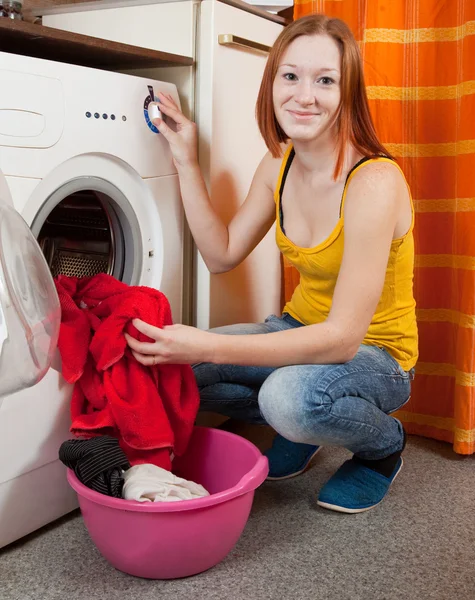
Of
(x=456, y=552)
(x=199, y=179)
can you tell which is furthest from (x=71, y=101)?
(x=456, y=552)

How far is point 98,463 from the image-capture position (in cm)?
119

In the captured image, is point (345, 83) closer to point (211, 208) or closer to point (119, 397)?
point (211, 208)

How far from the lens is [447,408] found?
1.90 meters

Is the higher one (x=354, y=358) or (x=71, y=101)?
(x=71, y=101)

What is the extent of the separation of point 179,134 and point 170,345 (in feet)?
1.69

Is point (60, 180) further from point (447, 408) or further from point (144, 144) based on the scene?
point (447, 408)

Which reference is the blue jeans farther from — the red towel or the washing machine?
the washing machine

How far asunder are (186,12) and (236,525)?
A: 3.55 feet

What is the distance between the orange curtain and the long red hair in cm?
39

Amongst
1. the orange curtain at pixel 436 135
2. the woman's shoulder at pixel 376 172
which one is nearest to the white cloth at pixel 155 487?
the woman's shoulder at pixel 376 172

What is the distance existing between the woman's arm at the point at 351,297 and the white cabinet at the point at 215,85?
403 mm

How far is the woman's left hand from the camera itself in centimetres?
Result: 127

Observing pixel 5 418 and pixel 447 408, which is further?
pixel 447 408

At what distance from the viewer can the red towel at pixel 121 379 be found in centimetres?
127
